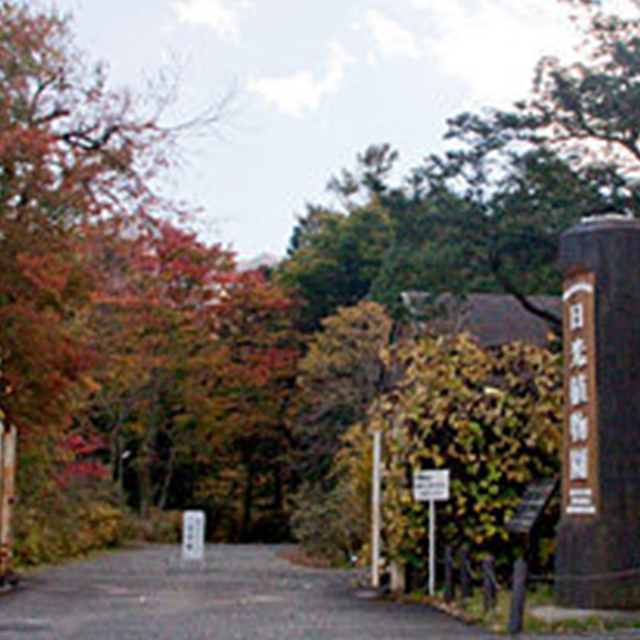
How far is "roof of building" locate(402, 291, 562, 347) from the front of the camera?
30.4 m

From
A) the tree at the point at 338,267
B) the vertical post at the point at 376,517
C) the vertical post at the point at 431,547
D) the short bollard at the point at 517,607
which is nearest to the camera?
the short bollard at the point at 517,607

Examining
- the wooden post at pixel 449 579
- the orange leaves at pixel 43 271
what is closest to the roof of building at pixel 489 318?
the orange leaves at pixel 43 271

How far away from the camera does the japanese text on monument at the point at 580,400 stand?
14.9 m

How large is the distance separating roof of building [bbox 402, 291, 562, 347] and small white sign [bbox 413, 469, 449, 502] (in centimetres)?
963

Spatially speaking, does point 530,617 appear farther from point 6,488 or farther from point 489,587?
point 6,488

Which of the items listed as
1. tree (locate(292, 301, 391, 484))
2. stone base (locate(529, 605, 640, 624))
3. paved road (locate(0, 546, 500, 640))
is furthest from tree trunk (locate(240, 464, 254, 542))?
stone base (locate(529, 605, 640, 624))

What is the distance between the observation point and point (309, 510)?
3250cm

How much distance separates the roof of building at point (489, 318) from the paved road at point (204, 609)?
6772mm

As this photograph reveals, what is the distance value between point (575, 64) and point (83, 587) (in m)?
14.7

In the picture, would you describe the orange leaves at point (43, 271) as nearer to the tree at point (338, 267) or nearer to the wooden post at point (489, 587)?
the wooden post at point (489, 587)

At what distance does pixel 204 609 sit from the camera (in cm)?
1716

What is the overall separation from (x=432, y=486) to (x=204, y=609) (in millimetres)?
3935

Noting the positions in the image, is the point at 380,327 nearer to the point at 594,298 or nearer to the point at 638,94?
the point at 638,94

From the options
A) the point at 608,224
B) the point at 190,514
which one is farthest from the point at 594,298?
the point at 190,514
